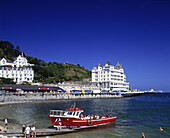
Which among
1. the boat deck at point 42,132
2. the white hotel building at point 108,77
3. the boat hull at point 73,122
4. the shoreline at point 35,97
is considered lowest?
the boat deck at point 42,132

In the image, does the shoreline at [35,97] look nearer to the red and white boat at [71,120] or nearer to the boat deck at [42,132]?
the red and white boat at [71,120]

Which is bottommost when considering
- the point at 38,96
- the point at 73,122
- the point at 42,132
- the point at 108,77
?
the point at 42,132

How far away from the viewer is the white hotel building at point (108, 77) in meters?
141

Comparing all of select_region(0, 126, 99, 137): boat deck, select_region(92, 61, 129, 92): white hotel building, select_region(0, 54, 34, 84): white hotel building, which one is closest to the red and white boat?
select_region(0, 126, 99, 137): boat deck

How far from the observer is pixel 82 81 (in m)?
167

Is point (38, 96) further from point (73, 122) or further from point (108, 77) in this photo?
point (108, 77)

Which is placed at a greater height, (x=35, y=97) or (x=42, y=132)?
(x=35, y=97)

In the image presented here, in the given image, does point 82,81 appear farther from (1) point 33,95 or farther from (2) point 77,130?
(2) point 77,130

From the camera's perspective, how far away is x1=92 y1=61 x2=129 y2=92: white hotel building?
141125mm

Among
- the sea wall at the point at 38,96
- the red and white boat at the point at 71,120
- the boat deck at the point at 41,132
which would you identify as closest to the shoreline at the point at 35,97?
the sea wall at the point at 38,96

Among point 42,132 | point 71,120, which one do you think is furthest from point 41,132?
point 71,120

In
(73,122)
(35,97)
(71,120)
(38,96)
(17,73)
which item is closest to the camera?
(71,120)

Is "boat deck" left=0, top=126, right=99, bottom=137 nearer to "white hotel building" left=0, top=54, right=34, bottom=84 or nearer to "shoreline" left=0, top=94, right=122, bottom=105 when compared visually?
"shoreline" left=0, top=94, right=122, bottom=105

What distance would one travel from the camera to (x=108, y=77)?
141 m
